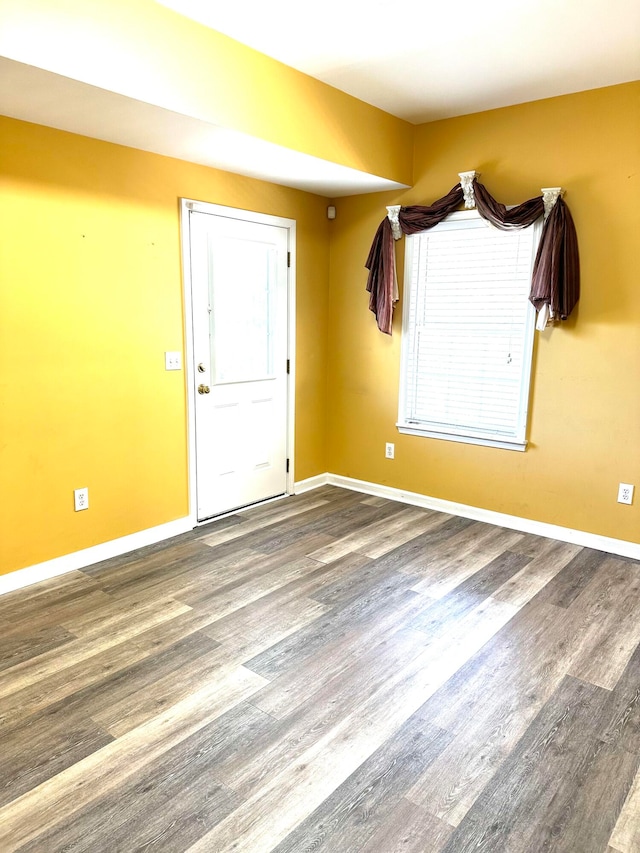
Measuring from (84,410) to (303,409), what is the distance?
1.90 meters

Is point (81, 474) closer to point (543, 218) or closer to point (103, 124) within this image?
point (103, 124)

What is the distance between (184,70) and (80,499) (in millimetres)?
2222

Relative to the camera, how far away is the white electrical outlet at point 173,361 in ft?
11.7

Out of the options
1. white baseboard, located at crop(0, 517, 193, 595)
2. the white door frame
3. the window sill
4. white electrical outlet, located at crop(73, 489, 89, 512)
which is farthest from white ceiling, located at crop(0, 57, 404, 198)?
white baseboard, located at crop(0, 517, 193, 595)

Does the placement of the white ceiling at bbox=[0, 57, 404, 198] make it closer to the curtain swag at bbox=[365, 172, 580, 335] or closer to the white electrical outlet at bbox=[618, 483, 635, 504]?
the curtain swag at bbox=[365, 172, 580, 335]

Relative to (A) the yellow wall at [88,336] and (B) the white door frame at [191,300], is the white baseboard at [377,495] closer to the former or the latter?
(A) the yellow wall at [88,336]

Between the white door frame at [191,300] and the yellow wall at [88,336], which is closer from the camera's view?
the yellow wall at [88,336]

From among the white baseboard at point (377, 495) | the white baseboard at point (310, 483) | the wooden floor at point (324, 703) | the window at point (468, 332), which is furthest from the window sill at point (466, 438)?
the white baseboard at point (310, 483)

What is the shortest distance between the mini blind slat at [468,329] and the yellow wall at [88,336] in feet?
4.70

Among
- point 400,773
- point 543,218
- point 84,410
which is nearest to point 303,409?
point 84,410

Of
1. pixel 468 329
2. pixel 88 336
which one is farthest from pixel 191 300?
pixel 468 329

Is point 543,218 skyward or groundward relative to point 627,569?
skyward

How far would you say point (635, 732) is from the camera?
2076 millimetres

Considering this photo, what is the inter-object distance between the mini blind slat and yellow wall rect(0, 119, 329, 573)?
1432 millimetres
